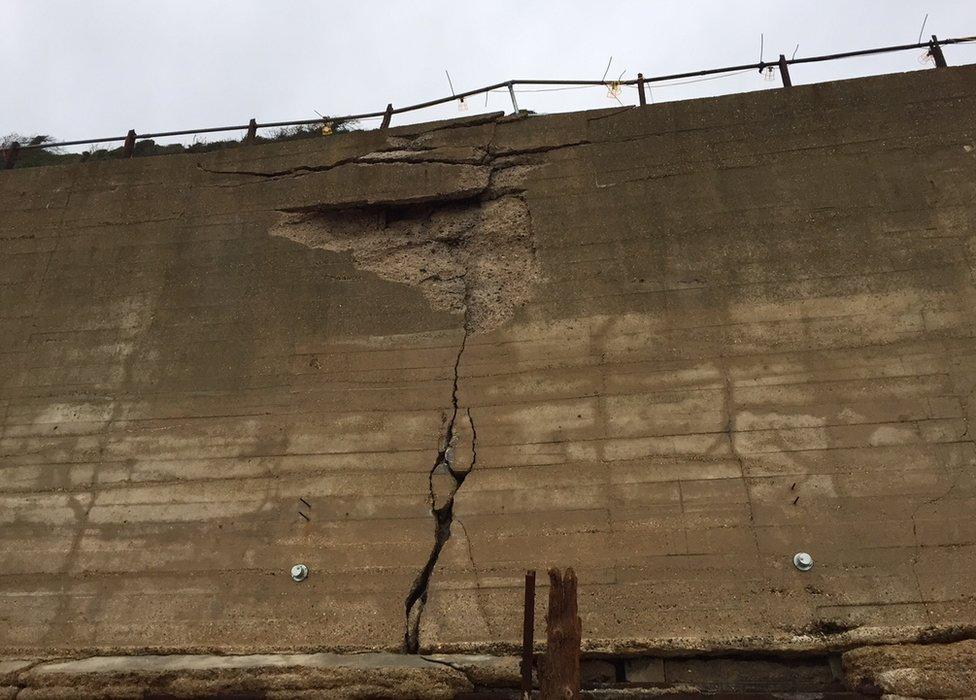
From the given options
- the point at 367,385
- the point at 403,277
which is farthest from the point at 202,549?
the point at 403,277

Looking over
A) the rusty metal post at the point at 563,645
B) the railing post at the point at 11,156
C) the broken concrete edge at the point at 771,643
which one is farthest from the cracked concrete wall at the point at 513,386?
the railing post at the point at 11,156

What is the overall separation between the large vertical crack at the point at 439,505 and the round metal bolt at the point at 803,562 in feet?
6.48

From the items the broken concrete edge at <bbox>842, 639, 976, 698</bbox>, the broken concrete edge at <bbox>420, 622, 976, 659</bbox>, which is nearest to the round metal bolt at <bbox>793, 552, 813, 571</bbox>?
the broken concrete edge at <bbox>420, 622, 976, 659</bbox>

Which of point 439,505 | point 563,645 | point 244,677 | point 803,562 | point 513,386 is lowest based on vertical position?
point 244,677

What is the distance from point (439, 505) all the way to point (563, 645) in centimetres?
161

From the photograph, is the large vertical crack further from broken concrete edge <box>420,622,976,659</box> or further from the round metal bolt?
the round metal bolt

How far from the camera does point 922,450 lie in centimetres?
403

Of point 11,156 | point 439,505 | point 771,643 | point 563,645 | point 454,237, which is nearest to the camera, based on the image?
point 563,645

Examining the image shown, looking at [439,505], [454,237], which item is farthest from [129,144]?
[439,505]

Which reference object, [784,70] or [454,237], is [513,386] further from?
[784,70]

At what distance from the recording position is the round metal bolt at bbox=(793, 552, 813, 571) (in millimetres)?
3846

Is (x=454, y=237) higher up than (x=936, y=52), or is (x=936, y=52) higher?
(x=936, y=52)

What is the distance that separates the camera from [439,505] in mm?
4355

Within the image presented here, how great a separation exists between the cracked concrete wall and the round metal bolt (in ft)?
0.17
